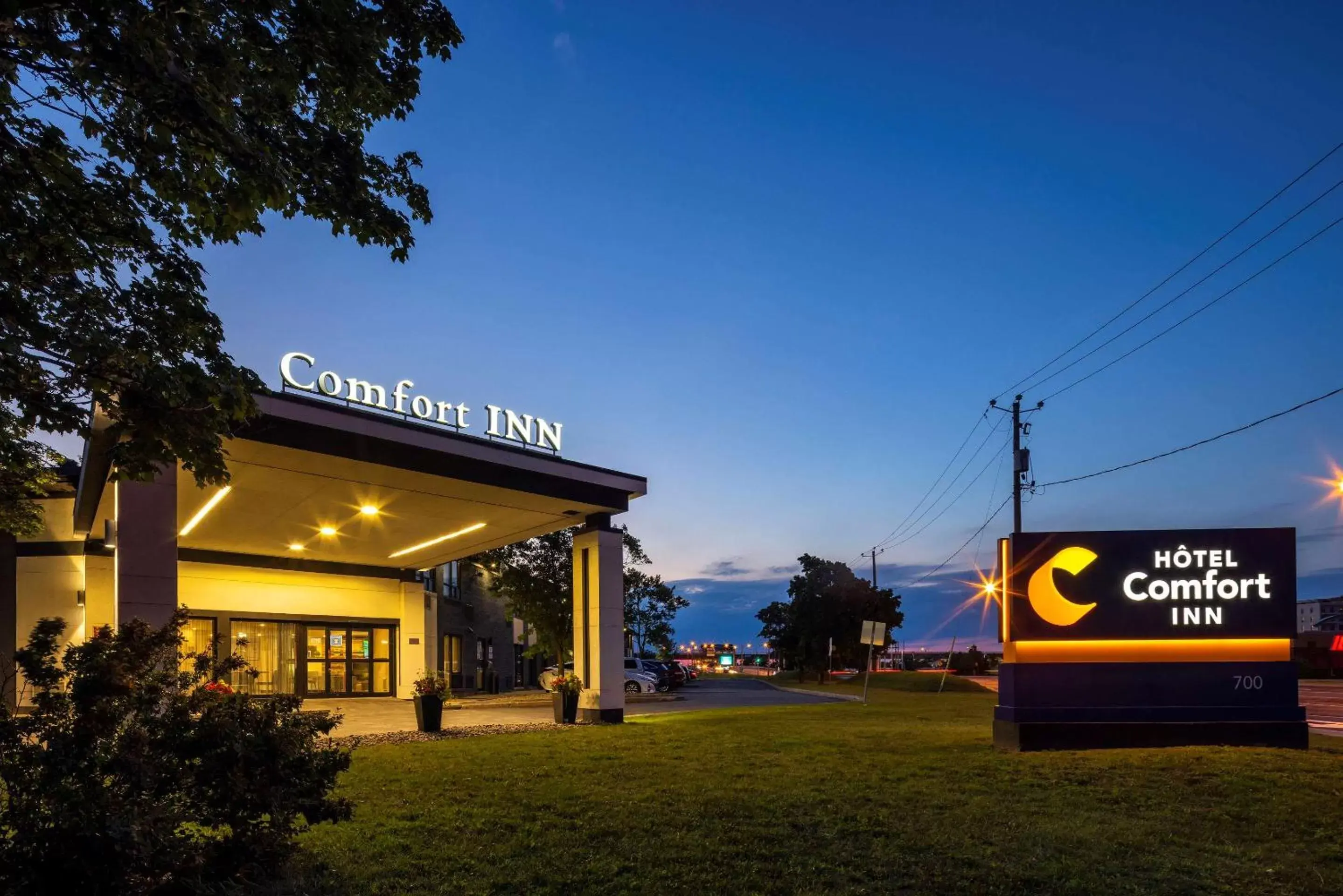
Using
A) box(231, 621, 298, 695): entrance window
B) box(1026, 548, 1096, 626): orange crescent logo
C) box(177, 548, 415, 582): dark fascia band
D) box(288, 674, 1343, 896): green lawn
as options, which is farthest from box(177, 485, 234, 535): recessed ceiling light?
box(1026, 548, 1096, 626): orange crescent logo

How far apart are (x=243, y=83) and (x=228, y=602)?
26587mm

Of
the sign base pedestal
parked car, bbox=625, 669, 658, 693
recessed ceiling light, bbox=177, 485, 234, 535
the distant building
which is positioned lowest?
the distant building

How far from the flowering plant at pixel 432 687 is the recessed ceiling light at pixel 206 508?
5377 mm

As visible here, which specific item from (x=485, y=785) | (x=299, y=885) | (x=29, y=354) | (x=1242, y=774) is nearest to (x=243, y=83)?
(x=29, y=354)

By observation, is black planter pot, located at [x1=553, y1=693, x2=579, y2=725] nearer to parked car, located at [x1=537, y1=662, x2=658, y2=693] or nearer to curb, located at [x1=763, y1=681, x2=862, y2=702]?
curb, located at [x1=763, y1=681, x2=862, y2=702]

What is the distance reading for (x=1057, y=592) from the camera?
590 inches

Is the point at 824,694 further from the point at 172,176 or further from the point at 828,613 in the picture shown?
the point at 172,176

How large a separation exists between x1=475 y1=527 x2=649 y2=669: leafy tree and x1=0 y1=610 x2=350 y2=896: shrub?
2768 centimetres

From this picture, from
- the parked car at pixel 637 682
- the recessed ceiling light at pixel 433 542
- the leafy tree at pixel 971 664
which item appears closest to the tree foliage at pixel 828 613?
the leafy tree at pixel 971 664

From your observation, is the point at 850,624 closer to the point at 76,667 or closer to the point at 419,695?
the point at 419,695

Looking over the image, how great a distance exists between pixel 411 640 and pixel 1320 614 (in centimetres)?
12239

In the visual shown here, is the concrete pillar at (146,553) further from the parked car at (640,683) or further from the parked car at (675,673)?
the parked car at (675,673)

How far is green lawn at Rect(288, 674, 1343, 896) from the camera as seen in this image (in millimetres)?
7191

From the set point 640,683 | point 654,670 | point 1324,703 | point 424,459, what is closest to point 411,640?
point 640,683
